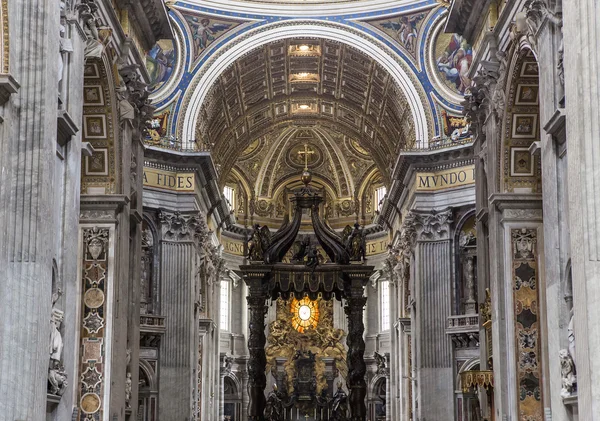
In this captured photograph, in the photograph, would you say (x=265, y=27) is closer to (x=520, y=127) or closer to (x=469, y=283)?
(x=469, y=283)

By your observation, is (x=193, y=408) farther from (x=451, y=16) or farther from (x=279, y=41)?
(x=451, y=16)

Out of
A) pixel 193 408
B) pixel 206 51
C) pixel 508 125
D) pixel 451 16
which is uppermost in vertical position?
pixel 206 51

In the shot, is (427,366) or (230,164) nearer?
(427,366)

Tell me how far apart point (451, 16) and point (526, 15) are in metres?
5.14

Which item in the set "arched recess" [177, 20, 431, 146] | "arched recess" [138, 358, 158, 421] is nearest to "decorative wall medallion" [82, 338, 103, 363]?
"arched recess" [138, 358, 158, 421]

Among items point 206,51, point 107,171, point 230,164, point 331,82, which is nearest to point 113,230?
point 107,171

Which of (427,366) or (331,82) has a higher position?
(331,82)

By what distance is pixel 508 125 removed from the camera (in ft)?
58.1

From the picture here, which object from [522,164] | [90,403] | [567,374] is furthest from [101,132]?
[567,374]

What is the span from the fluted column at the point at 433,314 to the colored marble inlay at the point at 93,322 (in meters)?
15.5

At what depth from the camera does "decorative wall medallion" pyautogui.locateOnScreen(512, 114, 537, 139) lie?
17578mm

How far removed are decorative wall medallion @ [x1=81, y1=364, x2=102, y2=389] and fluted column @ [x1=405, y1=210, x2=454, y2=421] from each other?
50.9 ft

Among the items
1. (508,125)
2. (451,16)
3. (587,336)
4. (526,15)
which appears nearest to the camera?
(587,336)

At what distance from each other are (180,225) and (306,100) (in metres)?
9.03
